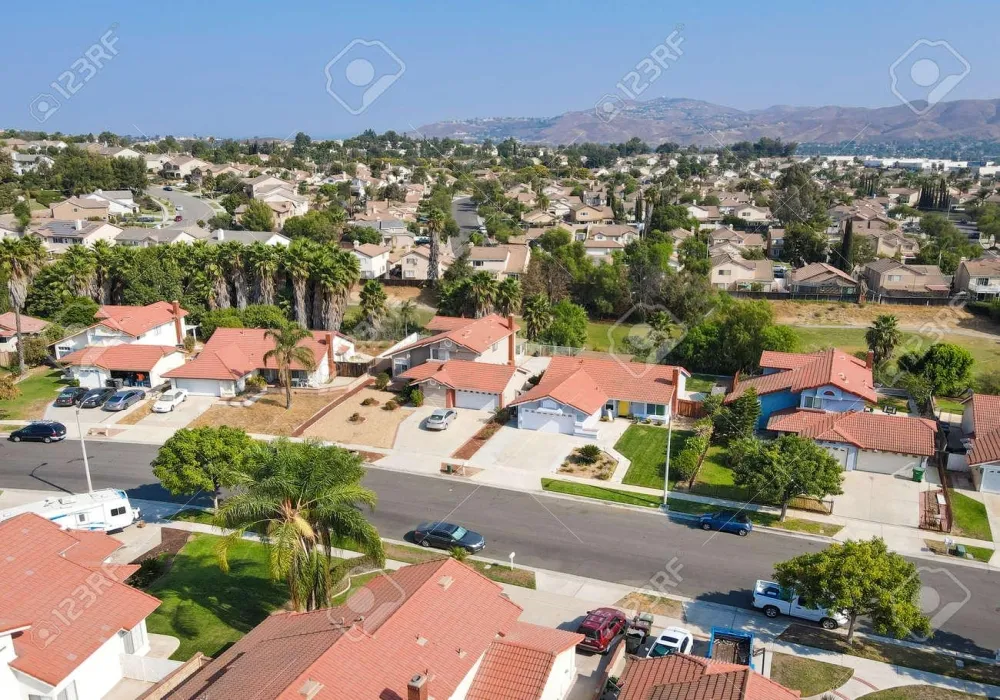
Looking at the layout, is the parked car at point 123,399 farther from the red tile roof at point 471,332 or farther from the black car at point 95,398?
the red tile roof at point 471,332

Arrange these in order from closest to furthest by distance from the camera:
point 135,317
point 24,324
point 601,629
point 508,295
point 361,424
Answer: point 601,629, point 361,424, point 135,317, point 24,324, point 508,295

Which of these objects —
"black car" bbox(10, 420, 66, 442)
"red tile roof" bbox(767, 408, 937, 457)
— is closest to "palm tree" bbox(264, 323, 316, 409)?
"black car" bbox(10, 420, 66, 442)

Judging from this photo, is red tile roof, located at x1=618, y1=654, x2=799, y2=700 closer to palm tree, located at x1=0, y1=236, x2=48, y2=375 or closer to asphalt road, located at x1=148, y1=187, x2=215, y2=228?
palm tree, located at x1=0, y1=236, x2=48, y2=375

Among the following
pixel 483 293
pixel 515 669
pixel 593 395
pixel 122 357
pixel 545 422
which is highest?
pixel 483 293

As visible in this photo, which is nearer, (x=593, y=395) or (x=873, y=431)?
(x=873, y=431)

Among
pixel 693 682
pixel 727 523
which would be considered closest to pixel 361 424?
pixel 727 523

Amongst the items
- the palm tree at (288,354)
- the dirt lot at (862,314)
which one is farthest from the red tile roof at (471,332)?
the dirt lot at (862,314)

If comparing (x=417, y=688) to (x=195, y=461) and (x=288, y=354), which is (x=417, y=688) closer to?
(x=195, y=461)
